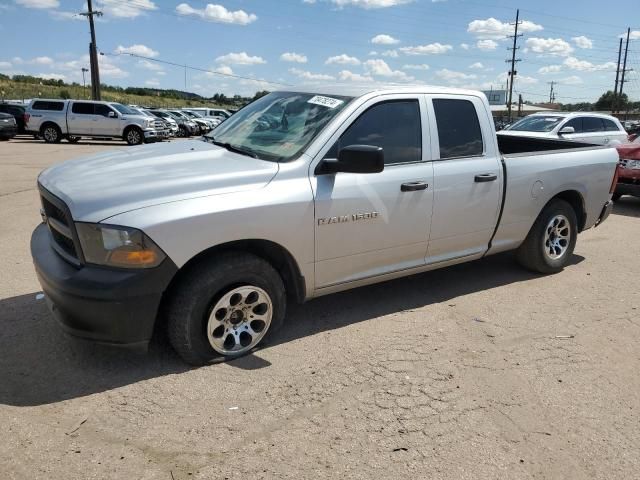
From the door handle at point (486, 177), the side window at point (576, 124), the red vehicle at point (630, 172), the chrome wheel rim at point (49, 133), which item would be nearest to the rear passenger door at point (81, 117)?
the chrome wheel rim at point (49, 133)

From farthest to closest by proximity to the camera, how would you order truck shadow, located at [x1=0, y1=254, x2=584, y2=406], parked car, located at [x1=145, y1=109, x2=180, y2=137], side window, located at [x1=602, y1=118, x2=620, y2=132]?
parked car, located at [x1=145, y1=109, x2=180, y2=137] → side window, located at [x1=602, y1=118, x2=620, y2=132] → truck shadow, located at [x1=0, y1=254, x2=584, y2=406]

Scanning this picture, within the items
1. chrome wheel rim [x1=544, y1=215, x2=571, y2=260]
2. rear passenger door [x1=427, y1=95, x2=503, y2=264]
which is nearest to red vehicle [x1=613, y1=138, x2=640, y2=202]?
chrome wheel rim [x1=544, y1=215, x2=571, y2=260]

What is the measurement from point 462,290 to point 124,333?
3252 millimetres

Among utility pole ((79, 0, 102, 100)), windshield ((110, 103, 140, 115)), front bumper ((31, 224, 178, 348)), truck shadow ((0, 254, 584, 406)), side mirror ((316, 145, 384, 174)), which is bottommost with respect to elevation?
truck shadow ((0, 254, 584, 406))

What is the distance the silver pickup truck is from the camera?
3068 millimetres

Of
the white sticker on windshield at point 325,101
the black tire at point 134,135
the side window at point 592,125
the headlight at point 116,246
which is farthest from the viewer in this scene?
the black tire at point 134,135

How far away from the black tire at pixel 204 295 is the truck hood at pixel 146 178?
0.47 metres

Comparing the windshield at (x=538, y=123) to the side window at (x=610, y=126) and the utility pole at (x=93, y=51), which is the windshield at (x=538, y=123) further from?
the utility pole at (x=93, y=51)

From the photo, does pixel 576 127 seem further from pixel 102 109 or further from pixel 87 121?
pixel 87 121

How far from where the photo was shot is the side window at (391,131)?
3912mm

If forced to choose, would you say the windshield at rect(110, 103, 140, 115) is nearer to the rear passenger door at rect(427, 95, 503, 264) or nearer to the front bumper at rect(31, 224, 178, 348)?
the rear passenger door at rect(427, 95, 503, 264)

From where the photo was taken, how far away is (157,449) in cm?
271

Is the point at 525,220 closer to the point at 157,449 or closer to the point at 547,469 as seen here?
the point at 547,469

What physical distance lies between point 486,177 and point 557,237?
158cm
